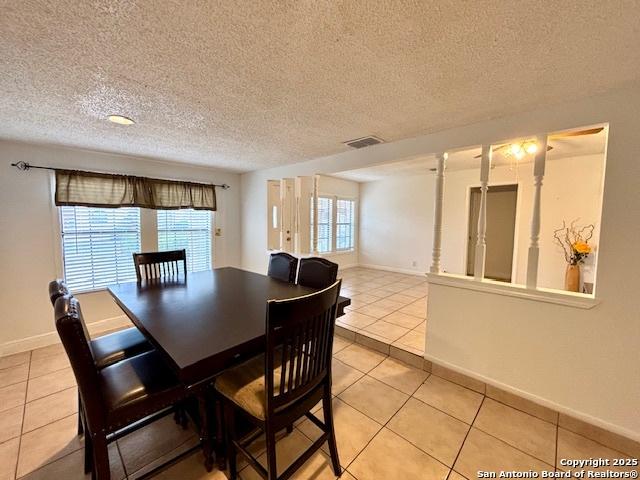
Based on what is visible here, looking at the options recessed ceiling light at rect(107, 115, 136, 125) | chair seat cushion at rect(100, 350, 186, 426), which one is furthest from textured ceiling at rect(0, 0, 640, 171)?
chair seat cushion at rect(100, 350, 186, 426)

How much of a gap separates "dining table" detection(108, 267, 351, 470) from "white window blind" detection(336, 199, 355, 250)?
13.1 feet

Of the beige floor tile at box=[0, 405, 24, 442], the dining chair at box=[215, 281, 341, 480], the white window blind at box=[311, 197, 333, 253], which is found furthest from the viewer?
the white window blind at box=[311, 197, 333, 253]

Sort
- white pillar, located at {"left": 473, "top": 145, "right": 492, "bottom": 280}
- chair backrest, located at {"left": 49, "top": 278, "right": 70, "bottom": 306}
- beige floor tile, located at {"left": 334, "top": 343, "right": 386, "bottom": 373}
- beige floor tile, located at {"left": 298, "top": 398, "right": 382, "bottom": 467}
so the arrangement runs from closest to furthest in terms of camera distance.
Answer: chair backrest, located at {"left": 49, "top": 278, "right": 70, "bottom": 306}, beige floor tile, located at {"left": 298, "top": 398, "right": 382, "bottom": 467}, white pillar, located at {"left": 473, "top": 145, "right": 492, "bottom": 280}, beige floor tile, located at {"left": 334, "top": 343, "right": 386, "bottom": 373}

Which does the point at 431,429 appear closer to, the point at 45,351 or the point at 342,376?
the point at 342,376

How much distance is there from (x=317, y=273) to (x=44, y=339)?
10.4 feet

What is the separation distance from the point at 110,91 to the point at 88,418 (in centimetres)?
176

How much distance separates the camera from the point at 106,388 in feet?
4.06

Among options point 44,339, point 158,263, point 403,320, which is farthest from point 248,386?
point 44,339

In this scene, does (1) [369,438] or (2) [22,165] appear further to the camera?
(2) [22,165]

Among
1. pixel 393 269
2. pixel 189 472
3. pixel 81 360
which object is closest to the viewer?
pixel 81 360

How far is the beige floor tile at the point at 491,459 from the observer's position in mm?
1453

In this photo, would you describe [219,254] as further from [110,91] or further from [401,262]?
[401,262]

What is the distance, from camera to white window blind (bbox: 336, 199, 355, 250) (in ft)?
20.3

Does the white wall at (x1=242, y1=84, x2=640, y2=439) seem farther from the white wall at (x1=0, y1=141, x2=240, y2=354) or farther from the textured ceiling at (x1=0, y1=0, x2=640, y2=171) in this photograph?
the white wall at (x1=0, y1=141, x2=240, y2=354)
